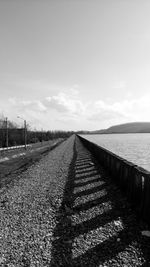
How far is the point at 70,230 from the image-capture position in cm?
450

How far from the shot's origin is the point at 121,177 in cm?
801

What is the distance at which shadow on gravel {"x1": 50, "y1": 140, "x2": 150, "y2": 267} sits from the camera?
11.3 ft

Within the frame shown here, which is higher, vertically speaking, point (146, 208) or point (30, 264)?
point (146, 208)

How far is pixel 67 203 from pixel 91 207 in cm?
97

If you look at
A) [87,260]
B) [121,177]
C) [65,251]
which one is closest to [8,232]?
[65,251]

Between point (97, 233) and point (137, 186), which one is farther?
point (137, 186)

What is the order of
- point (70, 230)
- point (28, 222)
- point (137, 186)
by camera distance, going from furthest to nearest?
point (137, 186) < point (28, 222) < point (70, 230)

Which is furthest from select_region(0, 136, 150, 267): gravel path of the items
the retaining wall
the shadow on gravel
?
the retaining wall

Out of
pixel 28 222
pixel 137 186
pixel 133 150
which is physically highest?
pixel 137 186

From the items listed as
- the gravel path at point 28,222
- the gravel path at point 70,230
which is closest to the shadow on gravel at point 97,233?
the gravel path at point 70,230

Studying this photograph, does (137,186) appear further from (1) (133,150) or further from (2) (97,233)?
(1) (133,150)

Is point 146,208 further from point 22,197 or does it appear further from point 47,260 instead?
point 22,197

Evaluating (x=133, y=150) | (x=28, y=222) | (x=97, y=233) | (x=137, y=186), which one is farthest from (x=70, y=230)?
(x=133, y=150)

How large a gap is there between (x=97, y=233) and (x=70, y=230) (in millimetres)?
698
